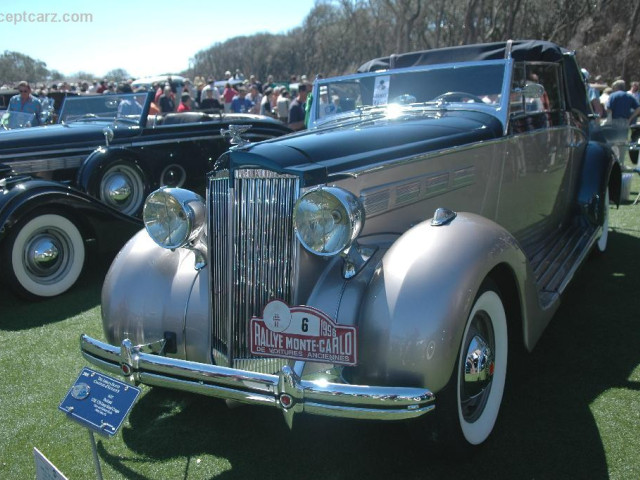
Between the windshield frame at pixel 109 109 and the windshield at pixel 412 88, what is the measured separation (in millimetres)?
3068

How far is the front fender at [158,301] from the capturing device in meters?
2.44

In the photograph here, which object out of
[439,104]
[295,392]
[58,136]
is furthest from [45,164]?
[295,392]

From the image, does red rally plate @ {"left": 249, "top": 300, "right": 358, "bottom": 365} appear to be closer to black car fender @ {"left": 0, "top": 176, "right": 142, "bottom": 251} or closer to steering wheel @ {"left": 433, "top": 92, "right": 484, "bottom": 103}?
steering wheel @ {"left": 433, "top": 92, "right": 484, "bottom": 103}

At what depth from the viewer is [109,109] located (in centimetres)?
667

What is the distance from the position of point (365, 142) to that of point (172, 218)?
97 centimetres

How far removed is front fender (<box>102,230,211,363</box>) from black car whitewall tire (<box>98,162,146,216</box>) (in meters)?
3.39

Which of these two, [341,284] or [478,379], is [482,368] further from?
[341,284]

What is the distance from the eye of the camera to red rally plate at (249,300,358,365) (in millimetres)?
1989

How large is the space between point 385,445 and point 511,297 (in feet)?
2.93

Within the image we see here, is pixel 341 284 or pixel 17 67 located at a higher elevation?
pixel 17 67

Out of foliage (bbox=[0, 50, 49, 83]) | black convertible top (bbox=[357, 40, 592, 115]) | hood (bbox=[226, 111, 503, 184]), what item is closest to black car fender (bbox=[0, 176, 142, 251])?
hood (bbox=[226, 111, 503, 184])

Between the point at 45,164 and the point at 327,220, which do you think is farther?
the point at 45,164

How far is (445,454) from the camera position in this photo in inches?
87.2

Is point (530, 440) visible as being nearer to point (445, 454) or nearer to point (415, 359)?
point (445, 454)
